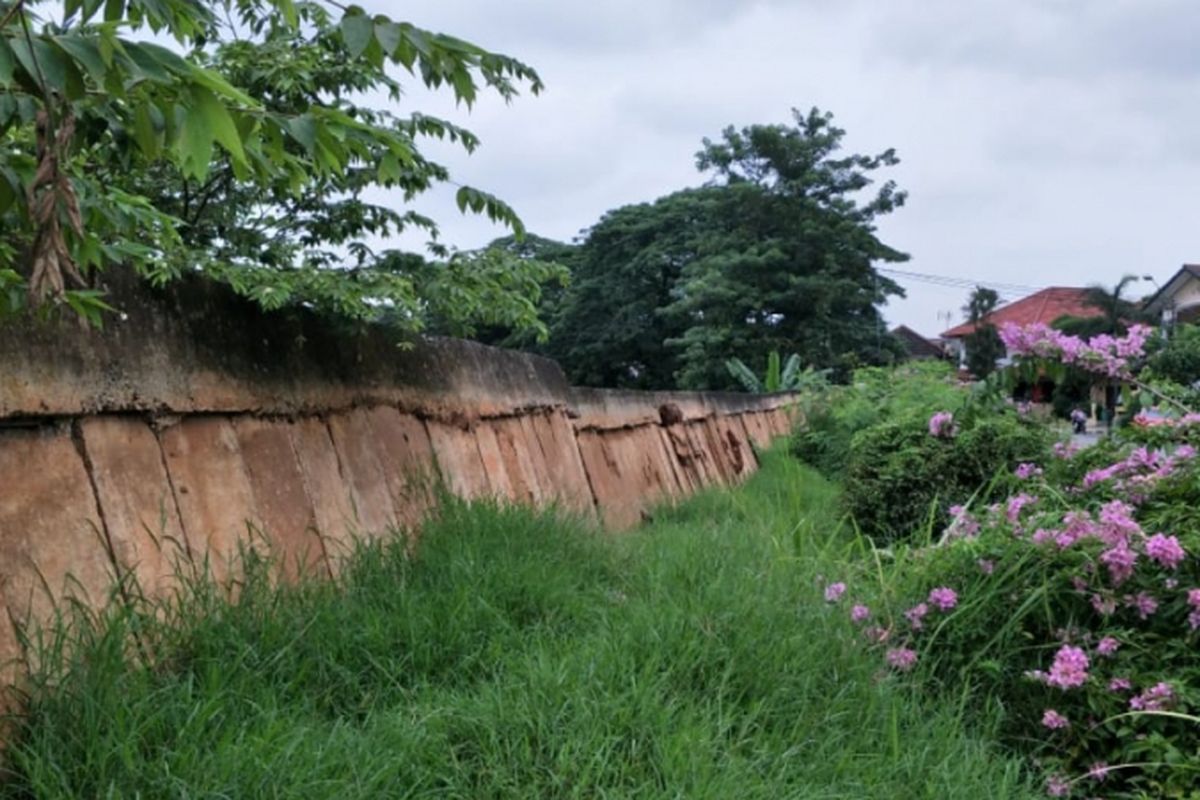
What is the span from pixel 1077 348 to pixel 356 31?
3.45 meters

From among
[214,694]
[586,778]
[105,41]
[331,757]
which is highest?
[105,41]

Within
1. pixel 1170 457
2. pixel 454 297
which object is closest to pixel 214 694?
pixel 454 297

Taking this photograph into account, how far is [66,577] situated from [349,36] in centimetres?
140

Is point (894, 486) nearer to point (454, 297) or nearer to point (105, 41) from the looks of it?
point (454, 297)

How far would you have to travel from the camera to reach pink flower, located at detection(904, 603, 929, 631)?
2.90 metres

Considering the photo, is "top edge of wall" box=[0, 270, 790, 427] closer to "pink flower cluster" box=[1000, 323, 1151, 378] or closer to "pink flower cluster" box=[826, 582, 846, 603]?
"pink flower cluster" box=[826, 582, 846, 603]

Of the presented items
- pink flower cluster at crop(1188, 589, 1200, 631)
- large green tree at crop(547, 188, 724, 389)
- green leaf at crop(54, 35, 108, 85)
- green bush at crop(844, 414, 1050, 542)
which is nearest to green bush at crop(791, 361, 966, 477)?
green bush at crop(844, 414, 1050, 542)

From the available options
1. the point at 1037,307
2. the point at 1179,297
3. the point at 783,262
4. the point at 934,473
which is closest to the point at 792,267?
the point at 783,262

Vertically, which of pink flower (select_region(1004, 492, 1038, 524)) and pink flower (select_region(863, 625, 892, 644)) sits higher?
pink flower (select_region(1004, 492, 1038, 524))

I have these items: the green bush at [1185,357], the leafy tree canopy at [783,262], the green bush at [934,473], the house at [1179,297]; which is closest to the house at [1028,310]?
the house at [1179,297]

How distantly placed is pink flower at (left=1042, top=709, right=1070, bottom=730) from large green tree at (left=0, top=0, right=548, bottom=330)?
1.92m

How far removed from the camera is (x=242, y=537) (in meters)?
2.49

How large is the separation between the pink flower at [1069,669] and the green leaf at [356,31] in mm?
2396

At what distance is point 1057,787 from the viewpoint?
7.88 ft
